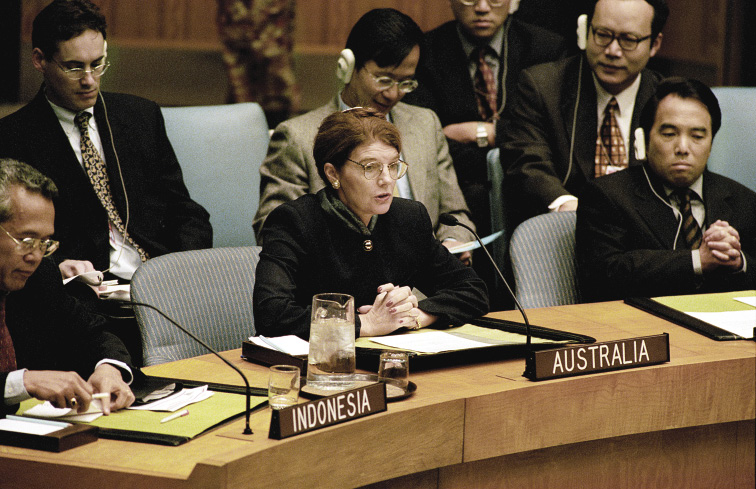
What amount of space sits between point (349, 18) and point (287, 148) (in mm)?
5933

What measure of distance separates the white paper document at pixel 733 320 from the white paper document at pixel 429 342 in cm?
62

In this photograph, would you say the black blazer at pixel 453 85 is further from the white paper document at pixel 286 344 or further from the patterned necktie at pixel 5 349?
the patterned necktie at pixel 5 349

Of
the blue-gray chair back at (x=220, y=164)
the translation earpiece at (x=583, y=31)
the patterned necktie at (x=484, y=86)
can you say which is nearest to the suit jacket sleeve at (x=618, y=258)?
the translation earpiece at (x=583, y=31)

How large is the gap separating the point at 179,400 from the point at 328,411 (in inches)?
11.4

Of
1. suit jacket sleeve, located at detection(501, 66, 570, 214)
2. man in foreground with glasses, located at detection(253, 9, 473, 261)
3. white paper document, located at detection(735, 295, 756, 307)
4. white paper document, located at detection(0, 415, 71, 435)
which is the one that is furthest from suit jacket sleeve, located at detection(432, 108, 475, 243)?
white paper document, located at detection(0, 415, 71, 435)

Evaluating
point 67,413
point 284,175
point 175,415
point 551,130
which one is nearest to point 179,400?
point 175,415

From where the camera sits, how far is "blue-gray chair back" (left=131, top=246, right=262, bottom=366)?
208 centimetres

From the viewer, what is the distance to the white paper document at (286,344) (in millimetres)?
1784

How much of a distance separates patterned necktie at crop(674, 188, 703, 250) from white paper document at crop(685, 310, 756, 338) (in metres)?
0.46

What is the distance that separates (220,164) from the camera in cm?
330

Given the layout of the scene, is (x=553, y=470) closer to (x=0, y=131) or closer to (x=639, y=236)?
(x=639, y=236)

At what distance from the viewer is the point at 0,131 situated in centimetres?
281

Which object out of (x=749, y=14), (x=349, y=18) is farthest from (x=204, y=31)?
(x=749, y=14)

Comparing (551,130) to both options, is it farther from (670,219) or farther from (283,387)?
(283,387)
